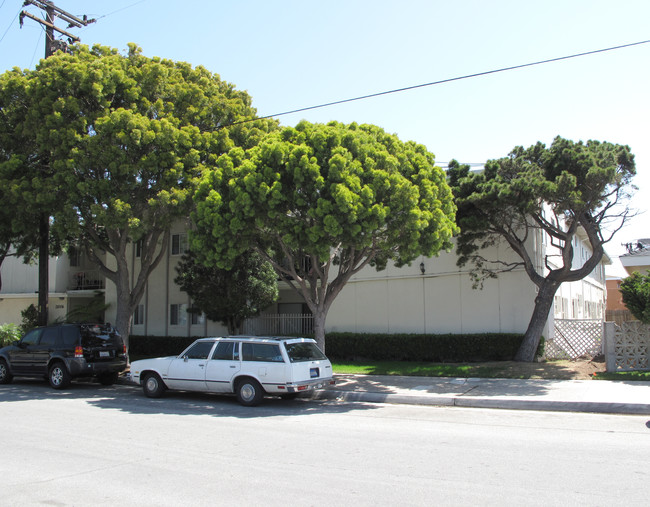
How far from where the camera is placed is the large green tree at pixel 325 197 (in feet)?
40.6

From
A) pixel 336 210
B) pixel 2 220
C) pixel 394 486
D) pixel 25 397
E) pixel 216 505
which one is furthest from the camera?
pixel 2 220

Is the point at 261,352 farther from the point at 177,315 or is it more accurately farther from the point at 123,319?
the point at 177,315

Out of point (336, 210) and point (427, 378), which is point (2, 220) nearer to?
point (336, 210)

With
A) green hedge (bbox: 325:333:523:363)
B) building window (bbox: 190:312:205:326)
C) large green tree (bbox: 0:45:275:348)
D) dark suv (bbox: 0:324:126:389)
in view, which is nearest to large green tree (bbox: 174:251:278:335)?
green hedge (bbox: 325:333:523:363)

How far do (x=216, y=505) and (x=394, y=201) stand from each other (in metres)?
8.72

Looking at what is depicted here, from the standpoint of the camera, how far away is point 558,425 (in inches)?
372

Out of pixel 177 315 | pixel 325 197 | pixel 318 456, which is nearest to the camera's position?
pixel 318 456

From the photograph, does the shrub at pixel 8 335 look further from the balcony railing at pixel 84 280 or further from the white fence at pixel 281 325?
the white fence at pixel 281 325

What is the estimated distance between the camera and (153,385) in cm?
1299

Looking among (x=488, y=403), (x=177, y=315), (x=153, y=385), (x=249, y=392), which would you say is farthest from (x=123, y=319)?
(x=488, y=403)

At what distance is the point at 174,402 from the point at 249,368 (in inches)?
86.2

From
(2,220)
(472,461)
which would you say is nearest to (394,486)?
(472,461)

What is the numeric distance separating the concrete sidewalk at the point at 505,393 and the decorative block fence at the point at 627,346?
4.45 feet

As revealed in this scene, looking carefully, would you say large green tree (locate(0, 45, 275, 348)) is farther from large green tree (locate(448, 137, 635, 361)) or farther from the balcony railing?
the balcony railing
